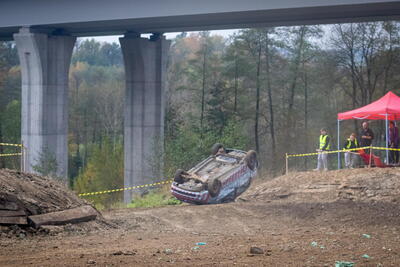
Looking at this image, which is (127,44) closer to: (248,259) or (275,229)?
(275,229)

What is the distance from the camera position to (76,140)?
78812 mm

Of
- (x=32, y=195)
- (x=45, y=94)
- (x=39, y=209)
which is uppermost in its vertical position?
(x=45, y=94)

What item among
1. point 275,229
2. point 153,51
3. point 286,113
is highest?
point 153,51

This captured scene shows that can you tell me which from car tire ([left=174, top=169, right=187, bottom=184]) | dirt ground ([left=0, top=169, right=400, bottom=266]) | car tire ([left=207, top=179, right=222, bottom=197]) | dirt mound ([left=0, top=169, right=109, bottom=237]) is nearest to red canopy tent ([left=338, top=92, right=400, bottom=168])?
dirt ground ([left=0, top=169, right=400, bottom=266])

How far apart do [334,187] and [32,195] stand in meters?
10.8

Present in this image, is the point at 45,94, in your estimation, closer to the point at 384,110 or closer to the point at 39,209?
the point at 384,110

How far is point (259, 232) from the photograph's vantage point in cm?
1666

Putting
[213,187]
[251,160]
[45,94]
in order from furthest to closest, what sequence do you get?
[45,94] < [251,160] < [213,187]

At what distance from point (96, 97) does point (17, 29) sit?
39.8 meters

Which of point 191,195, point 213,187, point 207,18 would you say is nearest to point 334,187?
point 213,187

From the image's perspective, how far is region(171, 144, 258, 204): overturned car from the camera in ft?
70.9

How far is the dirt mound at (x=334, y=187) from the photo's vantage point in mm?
20547

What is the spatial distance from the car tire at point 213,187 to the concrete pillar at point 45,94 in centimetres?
1788

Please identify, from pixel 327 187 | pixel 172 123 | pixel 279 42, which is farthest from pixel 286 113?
pixel 327 187
